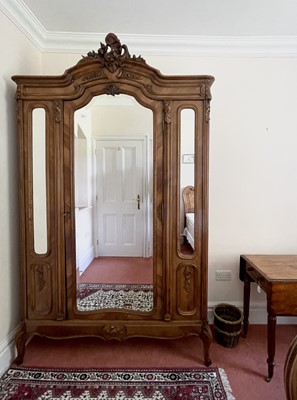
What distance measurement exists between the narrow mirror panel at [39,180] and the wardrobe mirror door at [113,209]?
0.76 feet

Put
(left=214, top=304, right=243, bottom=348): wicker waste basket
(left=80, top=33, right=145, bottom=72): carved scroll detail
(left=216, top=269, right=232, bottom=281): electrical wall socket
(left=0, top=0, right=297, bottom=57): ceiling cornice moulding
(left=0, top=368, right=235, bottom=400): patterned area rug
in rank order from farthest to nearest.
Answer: (left=216, top=269, right=232, bottom=281): electrical wall socket → (left=0, top=0, right=297, bottom=57): ceiling cornice moulding → (left=214, top=304, right=243, bottom=348): wicker waste basket → (left=80, top=33, right=145, bottom=72): carved scroll detail → (left=0, top=368, right=235, bottom=400): patterned area rug

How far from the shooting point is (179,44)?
2.28 m

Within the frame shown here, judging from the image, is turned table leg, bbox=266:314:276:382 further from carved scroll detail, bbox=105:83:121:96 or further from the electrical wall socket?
carved scroll detail, bbox=105:83:121:96

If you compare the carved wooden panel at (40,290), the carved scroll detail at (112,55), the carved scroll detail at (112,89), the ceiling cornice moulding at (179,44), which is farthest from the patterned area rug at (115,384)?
the ceiling cornice moulding at (179,44)

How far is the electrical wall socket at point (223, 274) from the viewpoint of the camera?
2422 mm

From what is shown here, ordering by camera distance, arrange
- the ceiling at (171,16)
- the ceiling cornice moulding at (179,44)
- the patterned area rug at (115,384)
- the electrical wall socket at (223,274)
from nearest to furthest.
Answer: the patterned area rug at (115,384), the ceiling at (171,16), the ceiling cornice moulding at (179,44), the electrical wall socket at (223,274)

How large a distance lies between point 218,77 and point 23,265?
2302mm

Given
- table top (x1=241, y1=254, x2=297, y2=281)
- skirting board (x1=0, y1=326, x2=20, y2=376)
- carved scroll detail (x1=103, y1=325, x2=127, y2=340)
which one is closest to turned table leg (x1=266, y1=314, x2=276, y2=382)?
table top (x1=241, y1=254, x2=297, y2=281)

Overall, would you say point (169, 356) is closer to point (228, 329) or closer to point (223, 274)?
point (228, 329)

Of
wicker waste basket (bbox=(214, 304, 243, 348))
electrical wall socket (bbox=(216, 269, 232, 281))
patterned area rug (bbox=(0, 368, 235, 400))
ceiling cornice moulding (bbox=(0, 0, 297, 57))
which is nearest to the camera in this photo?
patterned area rug (bbox=(0, 368, 235, 400))

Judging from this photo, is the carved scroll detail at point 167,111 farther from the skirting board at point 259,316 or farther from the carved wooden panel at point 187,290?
the skirting board at point 259,316

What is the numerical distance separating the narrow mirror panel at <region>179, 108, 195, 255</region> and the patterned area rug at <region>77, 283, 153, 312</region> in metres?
0.46

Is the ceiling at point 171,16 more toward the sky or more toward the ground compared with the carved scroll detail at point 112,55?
more toward the sky

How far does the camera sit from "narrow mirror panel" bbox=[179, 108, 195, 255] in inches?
72.2
